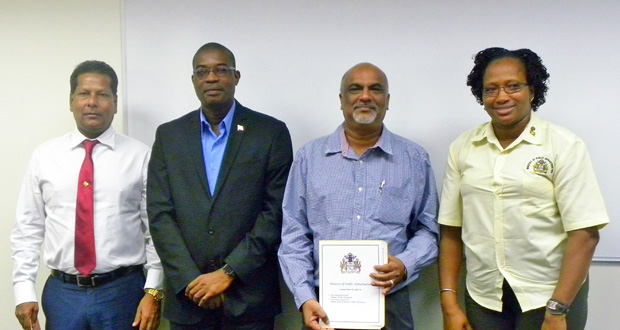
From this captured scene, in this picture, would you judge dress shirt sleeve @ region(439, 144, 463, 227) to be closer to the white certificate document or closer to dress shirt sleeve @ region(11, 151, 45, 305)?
the white certificate document

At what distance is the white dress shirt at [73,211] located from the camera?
94.0 inches

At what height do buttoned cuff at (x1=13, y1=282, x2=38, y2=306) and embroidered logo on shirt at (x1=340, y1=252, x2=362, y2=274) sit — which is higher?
embroidered logo on shirt at (x1=340, y1=252, x2=362, y2=274)

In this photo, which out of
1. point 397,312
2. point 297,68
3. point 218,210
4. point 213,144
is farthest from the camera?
point 297,68

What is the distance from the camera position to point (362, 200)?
7.06 ft

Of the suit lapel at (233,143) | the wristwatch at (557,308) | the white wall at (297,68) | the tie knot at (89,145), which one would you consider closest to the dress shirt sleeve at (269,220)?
the suit lapel at (233,143)

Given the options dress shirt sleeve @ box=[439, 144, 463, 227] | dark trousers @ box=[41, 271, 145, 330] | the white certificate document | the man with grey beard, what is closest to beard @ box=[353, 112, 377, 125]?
the man with grey beard

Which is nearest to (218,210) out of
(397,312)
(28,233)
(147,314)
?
(147,314)

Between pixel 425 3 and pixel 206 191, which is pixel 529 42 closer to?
pixel 425 3

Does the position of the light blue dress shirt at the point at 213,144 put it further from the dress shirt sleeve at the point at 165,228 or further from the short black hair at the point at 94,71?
the short black hair at the point at 94,71

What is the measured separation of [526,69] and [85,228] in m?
1.91

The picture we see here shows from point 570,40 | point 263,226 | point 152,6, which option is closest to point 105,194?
point 263,226

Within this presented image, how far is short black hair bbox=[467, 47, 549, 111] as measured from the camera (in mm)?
2051

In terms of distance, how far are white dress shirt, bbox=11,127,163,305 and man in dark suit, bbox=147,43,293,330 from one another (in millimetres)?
190

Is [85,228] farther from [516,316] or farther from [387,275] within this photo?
[516,316]
